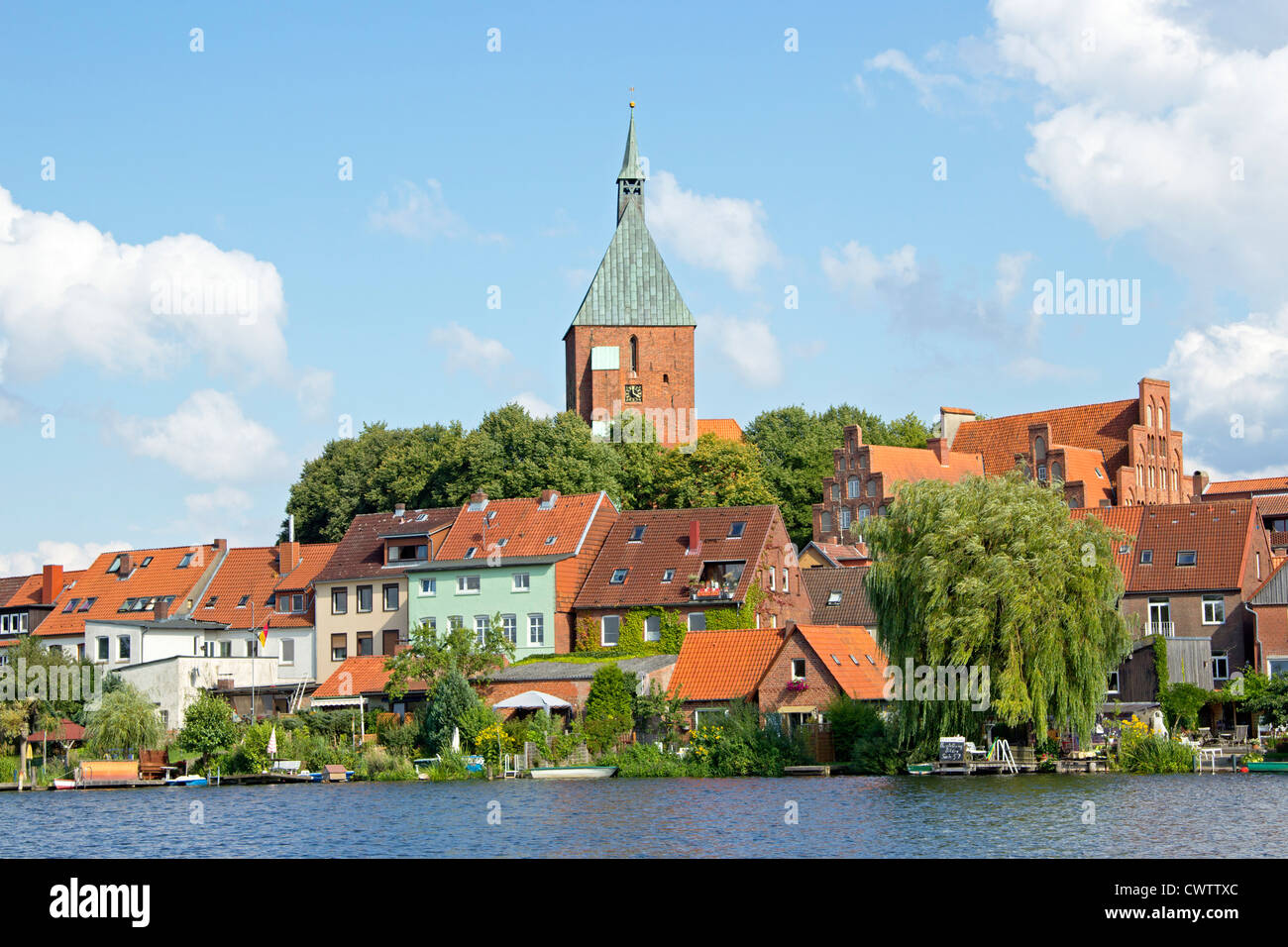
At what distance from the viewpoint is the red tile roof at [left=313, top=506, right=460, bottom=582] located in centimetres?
7369

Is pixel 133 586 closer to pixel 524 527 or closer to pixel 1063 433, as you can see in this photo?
pixel 524 527

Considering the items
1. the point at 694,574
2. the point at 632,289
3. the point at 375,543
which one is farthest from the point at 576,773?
the point at 632,289

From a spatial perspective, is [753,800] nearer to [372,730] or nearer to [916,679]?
[916,679]

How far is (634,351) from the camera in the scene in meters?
130

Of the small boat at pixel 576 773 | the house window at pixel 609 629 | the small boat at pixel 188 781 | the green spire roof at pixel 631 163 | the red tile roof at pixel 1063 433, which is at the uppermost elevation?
the green spire roof at pixel 631 163

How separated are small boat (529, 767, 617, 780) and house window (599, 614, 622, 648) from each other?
1276cm

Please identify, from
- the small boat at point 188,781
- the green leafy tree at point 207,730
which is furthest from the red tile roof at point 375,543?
the small boat at point 188,781

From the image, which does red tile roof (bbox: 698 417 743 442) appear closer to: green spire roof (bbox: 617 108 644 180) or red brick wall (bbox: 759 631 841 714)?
green spire roof (bbox: 617 108 644 180)

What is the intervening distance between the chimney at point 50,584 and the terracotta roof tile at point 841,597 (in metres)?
43.2

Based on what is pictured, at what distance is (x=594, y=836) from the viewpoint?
107ft

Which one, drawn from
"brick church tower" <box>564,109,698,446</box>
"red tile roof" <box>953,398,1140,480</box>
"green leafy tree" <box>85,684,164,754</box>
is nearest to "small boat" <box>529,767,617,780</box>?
"green leafy tree" <box>85,684,164,754</box>

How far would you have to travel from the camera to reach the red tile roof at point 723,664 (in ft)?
185

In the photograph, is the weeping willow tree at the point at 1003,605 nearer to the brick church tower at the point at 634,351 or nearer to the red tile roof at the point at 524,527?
the red tile roof at the point at 524,527
